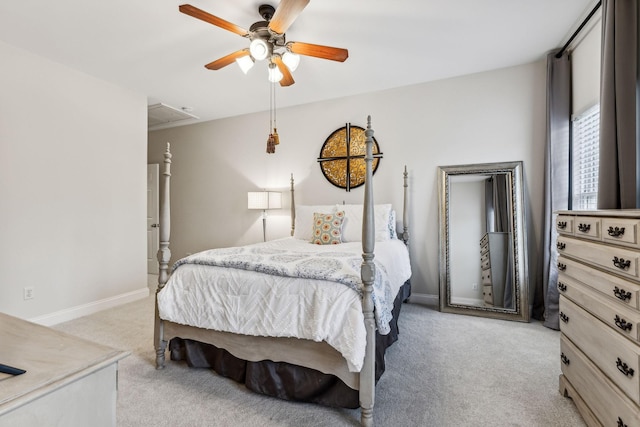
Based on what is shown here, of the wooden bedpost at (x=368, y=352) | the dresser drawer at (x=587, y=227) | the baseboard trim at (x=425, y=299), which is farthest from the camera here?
the baseboard trim at (x=425, y=299)

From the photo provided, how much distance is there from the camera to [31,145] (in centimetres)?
283

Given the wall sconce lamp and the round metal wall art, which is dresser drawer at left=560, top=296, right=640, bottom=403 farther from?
the wall sconce lamp

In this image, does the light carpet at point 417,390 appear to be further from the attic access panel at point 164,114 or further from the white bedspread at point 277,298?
the attic access panel at point 164,114

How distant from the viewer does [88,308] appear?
3256 mm

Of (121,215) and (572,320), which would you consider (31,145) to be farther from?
(572,320)

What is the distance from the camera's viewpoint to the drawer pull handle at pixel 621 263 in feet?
3.93

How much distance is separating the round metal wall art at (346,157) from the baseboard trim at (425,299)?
1496mm

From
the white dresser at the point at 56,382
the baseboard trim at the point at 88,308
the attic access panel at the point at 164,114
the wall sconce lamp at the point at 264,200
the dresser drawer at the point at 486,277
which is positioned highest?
the attic access panel at the point at 164,114

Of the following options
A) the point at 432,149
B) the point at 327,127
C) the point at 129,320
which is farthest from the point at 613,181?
the point at 129,320

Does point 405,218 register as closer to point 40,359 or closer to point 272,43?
point 272,43

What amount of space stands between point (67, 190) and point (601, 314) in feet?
13.9

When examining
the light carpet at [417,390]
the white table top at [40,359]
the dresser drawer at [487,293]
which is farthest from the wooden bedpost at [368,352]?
the dresser drawer at [487,293]

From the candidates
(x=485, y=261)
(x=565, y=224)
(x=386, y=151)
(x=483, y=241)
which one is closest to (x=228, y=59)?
(x=386, y=151)

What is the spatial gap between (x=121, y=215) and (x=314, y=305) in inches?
121
